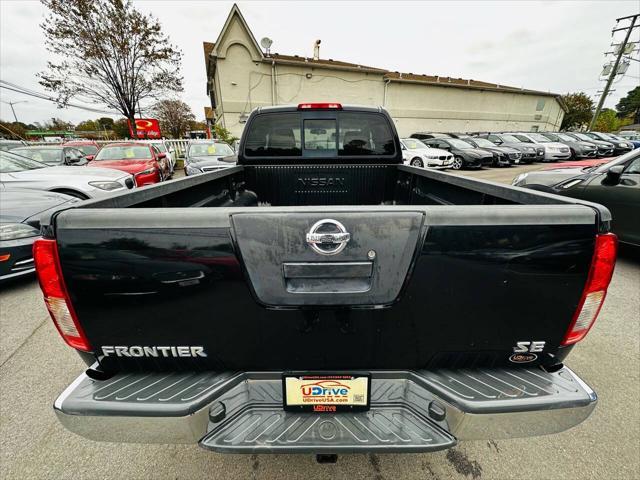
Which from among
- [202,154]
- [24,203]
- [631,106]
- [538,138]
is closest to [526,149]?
[538,138]

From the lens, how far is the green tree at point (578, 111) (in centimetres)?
4447

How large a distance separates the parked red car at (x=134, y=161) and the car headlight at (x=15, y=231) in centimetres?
474

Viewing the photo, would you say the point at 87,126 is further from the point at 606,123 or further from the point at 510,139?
the point at 606,123

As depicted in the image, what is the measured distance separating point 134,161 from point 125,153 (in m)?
0.90

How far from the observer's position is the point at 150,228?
1064mm

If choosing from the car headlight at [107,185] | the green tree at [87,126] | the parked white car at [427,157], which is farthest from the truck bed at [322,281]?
the green tree at [87,126]

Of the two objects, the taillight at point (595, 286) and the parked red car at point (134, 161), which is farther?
the parked red car at point (134, 161)

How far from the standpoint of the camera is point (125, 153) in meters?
9.20

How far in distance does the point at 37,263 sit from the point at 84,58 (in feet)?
73.3

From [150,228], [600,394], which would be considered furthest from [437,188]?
[150,228]

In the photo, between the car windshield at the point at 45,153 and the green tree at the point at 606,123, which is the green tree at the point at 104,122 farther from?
the green tree at the point at 606,123

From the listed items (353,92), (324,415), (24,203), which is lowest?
(324,415)

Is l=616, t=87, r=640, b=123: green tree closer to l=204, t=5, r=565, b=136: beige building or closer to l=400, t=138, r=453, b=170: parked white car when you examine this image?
l=204, t=5, r=565, b=136: beige building

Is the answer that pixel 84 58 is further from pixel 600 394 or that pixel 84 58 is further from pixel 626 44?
pixel 626 44
